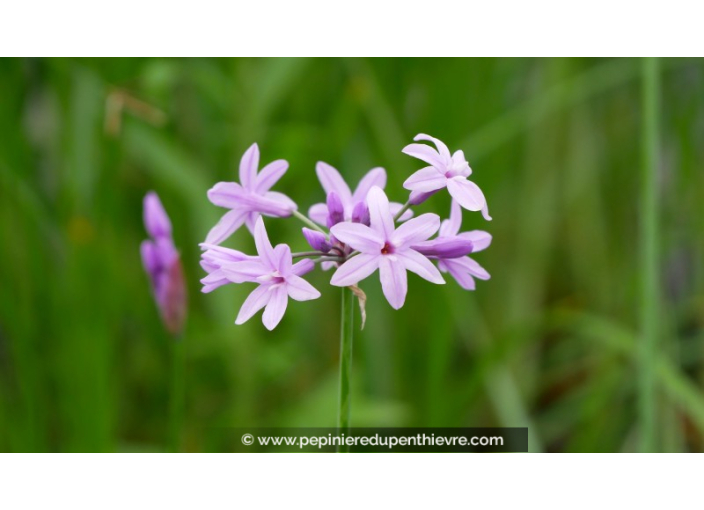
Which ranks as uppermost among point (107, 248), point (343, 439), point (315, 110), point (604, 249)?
point (315, 110)

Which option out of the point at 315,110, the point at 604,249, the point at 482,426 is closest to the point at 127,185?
the point at 315,110

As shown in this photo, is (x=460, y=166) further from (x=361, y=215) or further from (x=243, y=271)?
(x=243, y=271)

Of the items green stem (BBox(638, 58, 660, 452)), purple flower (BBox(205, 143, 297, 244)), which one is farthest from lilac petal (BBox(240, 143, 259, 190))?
green stem (BBox(638, 58, 660, 452))

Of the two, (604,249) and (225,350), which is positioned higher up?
(604,249)

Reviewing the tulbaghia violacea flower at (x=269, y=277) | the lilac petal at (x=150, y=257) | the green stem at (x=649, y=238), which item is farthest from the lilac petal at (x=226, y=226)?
the green stem at (x=649, y=238)

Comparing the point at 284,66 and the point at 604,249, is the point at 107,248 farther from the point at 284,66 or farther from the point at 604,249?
the point at 604,249

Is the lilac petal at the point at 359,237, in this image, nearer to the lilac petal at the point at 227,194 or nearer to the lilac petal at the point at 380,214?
the lilac petal at the point at 380,214
